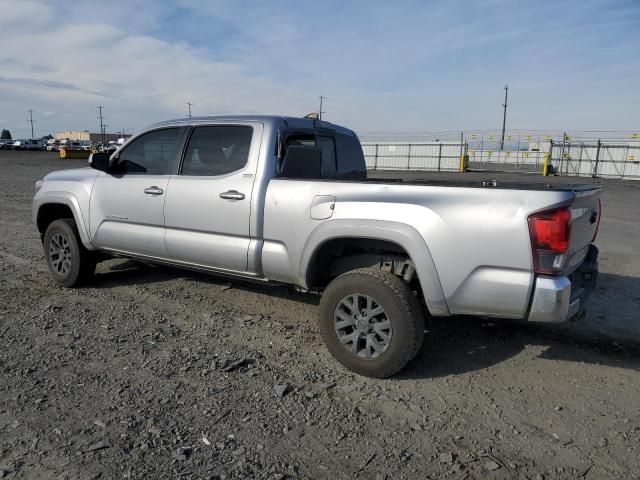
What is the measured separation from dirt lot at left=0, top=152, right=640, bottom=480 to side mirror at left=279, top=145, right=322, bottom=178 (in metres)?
1.37

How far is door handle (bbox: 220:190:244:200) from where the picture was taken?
424 centimetres

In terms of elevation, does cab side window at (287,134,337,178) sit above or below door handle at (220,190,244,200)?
above

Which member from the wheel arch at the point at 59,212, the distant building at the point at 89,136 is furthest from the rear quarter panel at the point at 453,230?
the distant building at the point at 89,136

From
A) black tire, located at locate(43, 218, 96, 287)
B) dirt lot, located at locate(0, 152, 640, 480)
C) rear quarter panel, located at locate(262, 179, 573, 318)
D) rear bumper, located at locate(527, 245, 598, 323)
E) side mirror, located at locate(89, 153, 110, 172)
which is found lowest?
dirt lot, located at locate(0, 152, 640, 480)

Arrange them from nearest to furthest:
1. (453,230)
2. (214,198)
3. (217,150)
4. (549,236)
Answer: (549,236) < (453,230) < (214,198) < (217,150)

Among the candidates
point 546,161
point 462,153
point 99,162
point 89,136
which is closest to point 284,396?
point 99,162

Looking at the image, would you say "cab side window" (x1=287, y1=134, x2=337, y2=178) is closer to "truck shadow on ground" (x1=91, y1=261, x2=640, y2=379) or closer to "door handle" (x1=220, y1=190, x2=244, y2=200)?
"door handle" (x1=220, y1=190, x2=244, y2=200)

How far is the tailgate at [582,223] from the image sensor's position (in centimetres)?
322

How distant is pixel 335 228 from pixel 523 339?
6.65 feet

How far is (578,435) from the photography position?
9.84 ft

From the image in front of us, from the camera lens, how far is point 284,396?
338 cm

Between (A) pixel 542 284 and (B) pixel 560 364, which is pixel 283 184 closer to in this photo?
(A) pixel 542 284

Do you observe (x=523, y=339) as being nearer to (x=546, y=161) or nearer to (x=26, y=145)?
(x=546, y=161)

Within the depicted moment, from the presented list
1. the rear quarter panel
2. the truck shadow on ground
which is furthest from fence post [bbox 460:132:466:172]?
the rear quarter panel
